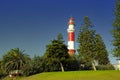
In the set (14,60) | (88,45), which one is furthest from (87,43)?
(14,60)

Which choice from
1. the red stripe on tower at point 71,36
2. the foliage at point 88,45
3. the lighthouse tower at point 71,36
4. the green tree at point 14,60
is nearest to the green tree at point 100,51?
the foliage at point 88,45

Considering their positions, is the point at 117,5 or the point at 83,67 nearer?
the point at 117,5

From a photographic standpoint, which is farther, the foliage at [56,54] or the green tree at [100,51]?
the green tree at [100,51]

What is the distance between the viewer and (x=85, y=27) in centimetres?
7350

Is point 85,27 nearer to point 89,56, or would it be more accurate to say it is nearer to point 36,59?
point 89,56

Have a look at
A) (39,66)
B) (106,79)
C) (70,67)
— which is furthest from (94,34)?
(106,79)

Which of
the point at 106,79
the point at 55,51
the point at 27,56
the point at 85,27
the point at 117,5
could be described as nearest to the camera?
the point at 106,79

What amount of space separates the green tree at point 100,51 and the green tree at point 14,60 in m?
18.5

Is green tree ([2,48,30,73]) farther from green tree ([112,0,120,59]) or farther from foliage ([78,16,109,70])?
green tree ([112,0,120,59])

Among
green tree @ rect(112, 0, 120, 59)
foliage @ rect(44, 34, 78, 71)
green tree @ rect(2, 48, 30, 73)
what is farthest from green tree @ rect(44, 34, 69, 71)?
green tree @ rect(112, 0, 120, 59)

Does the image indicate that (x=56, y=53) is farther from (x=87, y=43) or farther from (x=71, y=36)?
(x=71, y=36)

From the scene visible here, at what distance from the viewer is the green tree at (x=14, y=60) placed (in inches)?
2955

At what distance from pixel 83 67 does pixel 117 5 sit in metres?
31.6

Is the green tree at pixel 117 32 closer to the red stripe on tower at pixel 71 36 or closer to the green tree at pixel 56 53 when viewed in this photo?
the green tree at pixel 56 53
